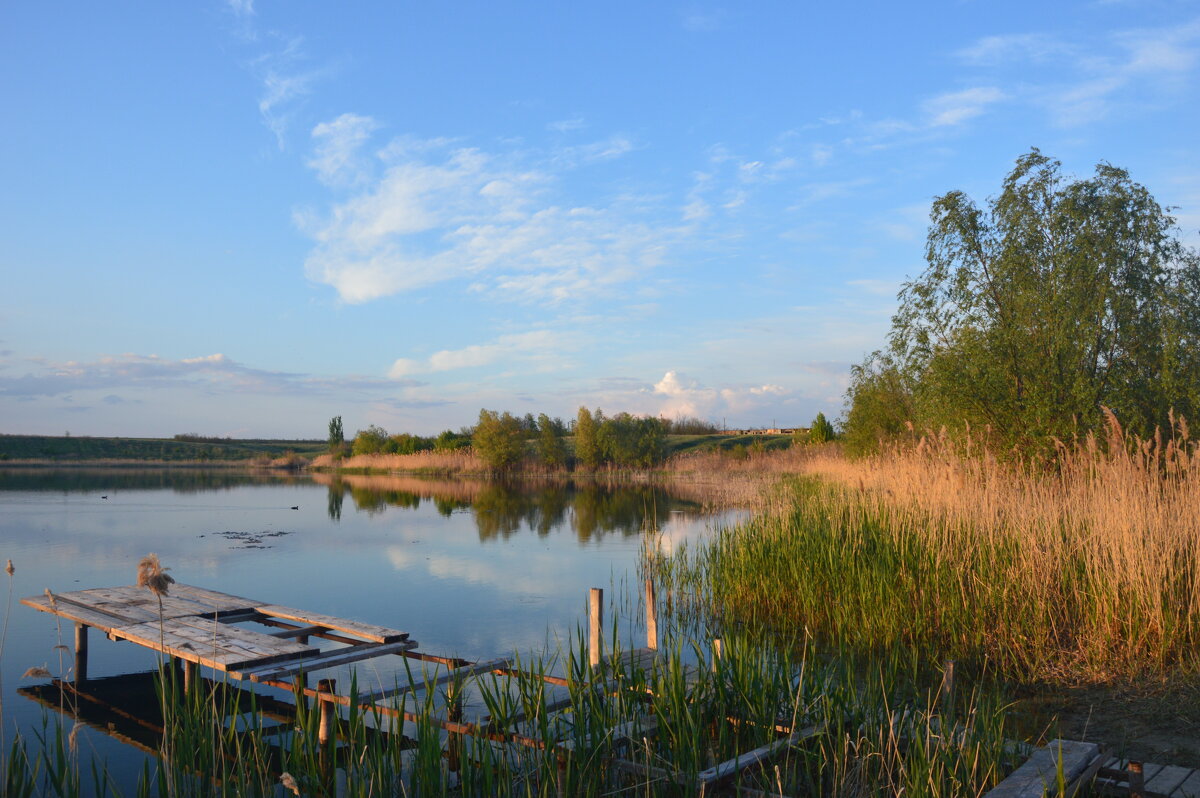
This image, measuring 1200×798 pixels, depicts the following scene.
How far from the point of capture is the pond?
27.7 feet

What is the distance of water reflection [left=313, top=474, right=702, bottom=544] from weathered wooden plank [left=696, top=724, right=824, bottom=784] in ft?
28.4

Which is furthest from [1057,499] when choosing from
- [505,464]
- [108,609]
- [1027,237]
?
[505,464]

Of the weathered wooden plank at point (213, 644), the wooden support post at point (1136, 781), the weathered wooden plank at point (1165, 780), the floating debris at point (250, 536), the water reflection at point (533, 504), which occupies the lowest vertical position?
the water reflection at point (533, 504)

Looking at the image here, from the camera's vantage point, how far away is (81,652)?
295 inches

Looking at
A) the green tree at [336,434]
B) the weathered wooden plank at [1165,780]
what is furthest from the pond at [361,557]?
the green tree at [336,434]

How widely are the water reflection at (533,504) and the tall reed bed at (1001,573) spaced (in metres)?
4.44

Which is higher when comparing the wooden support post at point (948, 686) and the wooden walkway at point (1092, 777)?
the wooden support post at point (948, 686)

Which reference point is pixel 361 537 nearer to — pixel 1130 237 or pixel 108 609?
pixel 108 609

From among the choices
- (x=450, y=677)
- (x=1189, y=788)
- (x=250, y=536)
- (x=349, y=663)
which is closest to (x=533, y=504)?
(x=250, y=536)

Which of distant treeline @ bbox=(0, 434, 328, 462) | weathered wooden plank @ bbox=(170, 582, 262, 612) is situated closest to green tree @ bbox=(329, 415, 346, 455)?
distant treeline @ bbox=(0, 434, 328, 462)

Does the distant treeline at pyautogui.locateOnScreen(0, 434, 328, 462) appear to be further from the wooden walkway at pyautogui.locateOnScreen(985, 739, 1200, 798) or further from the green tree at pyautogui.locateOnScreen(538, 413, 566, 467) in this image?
the wooden walkway at pyautogui.locateOnScreen(985, 739, 1200, 798)

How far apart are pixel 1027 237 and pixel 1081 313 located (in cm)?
154

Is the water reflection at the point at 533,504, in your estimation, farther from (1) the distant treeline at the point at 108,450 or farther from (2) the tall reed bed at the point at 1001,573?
(1) the distant treeline at the point at 108,450

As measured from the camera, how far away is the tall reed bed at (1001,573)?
6.05 meters
